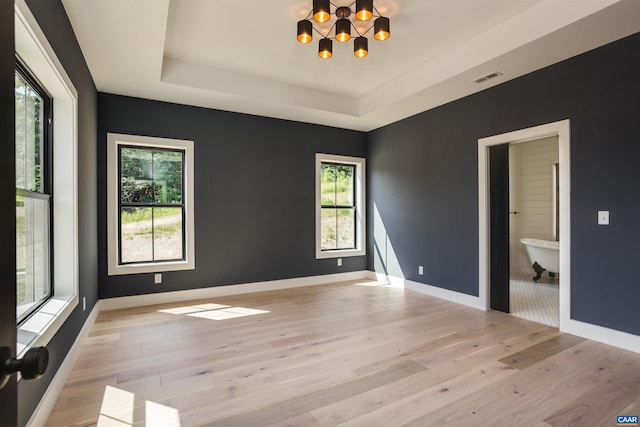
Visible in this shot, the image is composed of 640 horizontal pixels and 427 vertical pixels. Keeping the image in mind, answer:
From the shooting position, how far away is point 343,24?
2807 millimetres

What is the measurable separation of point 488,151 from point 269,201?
9.82ft

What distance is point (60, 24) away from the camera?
231cm

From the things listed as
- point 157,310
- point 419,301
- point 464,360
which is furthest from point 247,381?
point 419,301

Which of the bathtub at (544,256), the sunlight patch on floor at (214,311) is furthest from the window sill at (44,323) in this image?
the bathtub at (544,256)

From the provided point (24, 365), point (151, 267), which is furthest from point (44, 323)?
point (151, 267)

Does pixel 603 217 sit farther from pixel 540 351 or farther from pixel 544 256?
pixel 544 256

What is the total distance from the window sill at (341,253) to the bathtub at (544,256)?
2786 mm

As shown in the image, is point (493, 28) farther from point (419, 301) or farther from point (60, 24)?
point (60, 24)

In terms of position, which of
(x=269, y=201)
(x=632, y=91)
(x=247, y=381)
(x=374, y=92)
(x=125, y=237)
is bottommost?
(x=247, y=381)

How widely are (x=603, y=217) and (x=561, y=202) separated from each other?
362mm

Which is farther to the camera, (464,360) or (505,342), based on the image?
(505,342)

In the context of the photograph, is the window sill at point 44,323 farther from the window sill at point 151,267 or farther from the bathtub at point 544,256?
the bathtub at point 544,256

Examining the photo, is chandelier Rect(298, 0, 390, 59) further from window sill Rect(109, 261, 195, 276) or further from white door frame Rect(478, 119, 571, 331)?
window sill Rect(109, 261, 195, 276)

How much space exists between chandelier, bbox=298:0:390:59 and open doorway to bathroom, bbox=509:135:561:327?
3.76 meters
